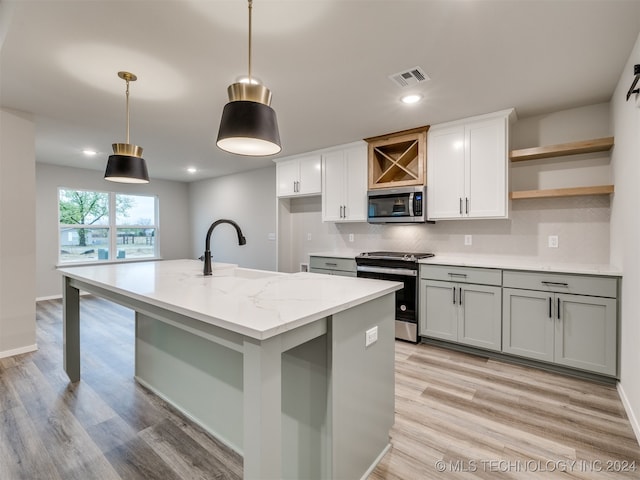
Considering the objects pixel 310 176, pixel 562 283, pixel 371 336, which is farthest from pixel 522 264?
pixel 310 176

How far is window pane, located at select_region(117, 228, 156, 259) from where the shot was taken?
262 inches

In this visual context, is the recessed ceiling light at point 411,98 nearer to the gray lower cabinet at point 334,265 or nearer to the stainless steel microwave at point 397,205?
the stainless steel microwave at point 397,205

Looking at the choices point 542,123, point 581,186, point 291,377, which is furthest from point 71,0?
point 581,186

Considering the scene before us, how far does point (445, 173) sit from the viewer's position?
3.44m

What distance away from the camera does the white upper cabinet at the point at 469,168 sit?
10.1 ft

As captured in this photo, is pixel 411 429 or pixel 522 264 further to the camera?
Result: pixel 522 264

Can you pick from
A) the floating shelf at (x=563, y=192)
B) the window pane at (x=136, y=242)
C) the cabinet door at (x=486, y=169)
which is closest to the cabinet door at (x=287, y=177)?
the cabinet door at (x=486, y=169)

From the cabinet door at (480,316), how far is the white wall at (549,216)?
2.15 feet

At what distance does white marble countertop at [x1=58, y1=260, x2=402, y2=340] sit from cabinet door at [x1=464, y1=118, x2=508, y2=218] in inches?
75.8

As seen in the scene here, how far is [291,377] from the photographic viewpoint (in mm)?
1461

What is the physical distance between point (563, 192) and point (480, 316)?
138 centimetres

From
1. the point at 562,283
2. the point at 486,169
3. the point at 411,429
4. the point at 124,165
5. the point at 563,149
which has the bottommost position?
the point at 411,429

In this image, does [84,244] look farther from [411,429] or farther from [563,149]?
[563,149]

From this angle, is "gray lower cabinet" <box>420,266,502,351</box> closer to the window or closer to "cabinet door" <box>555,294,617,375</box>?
"cabinet door" <box>555,294,617,375</box>
